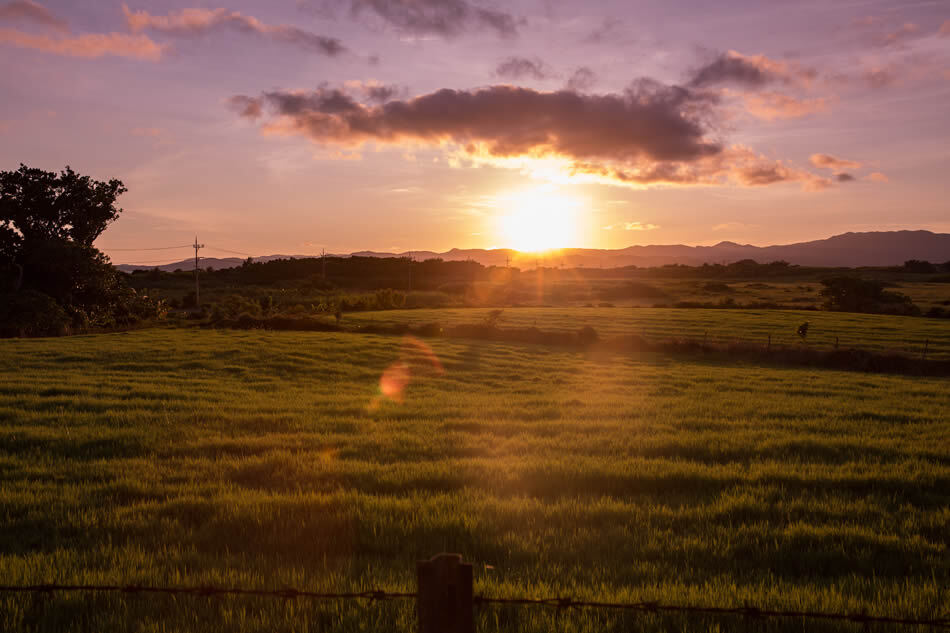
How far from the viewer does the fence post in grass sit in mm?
2936

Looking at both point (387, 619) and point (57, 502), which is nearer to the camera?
point (387, 619)

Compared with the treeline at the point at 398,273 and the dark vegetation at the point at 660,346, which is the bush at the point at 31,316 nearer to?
the dark vegetation at the point at 660,346

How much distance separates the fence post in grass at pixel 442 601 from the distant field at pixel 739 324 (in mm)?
40086

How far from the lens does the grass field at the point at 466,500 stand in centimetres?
562

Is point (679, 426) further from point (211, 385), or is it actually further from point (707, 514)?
point (211, 385)

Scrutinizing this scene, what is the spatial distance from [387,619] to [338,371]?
64.9 feet

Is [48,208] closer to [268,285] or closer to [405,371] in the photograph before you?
[405,371]

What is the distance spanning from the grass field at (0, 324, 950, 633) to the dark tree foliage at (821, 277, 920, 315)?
223 feet

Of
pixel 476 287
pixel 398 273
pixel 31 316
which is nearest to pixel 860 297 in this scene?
pixel 476 287

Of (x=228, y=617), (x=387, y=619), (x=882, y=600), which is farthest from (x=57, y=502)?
(x=882, y=600)

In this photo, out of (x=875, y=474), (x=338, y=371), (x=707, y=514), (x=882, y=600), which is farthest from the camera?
(x=338, y=371)

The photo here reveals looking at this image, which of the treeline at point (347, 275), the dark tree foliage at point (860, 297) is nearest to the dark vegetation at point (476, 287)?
the dark tree foliage at point (860, 297)

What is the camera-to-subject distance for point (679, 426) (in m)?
14.6

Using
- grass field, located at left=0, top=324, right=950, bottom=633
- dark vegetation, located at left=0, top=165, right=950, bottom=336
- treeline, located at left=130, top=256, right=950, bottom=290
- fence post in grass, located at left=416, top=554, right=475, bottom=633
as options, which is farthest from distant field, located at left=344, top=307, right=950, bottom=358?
treeline, located at left=130, top=256, right=950, bottom=290
